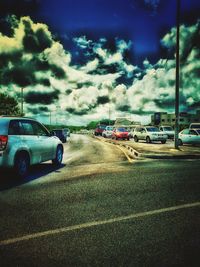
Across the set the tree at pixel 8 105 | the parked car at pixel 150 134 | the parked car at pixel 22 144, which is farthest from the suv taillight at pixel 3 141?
the tree at pixel 8 105

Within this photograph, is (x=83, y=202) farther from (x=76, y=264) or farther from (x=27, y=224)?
(x=76, y=264)

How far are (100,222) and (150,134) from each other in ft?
84.7

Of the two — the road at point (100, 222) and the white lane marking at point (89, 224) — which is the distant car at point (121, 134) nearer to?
the road at point (100, 222)

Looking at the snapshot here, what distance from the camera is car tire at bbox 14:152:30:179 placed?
9438mm

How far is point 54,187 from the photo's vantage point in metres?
7.95

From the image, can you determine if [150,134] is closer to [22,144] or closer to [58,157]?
[58,157]

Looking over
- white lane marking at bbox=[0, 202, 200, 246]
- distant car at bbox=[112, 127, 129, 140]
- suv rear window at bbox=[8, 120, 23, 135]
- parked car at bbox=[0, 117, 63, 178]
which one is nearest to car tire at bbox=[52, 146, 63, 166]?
parked car at bbox=[0, 117, 63, 178]

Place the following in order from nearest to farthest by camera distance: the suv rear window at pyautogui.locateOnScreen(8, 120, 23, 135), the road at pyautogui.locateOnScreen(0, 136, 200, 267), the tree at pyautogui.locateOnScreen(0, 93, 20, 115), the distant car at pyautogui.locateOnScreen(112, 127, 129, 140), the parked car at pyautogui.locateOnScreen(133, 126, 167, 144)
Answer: the road at pyautogui.locateOnScreen(0, 136, 200, 267)
the suv rear window at pyautogui.locateOnScreen(8, 120, 23, 135)
the parked car at pyautogui.locateOnScreen(133, 126, 167, 144)
the distant car at pyautogui.locateOnScreen(112, 127, 129, 140)
the tree at pyautogui.locateOnScreen(0, 93, 20, 115)

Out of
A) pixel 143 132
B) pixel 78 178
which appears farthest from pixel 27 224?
pixel 143 132

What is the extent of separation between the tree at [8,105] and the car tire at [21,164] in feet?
205

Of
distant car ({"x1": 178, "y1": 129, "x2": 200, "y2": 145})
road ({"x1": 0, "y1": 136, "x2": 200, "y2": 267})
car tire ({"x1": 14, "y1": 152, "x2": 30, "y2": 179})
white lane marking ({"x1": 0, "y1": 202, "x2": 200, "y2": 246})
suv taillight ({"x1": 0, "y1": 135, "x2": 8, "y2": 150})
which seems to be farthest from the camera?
distant car ({"x1": 178, "y1": 129, "x2": 200, "y2": 145})

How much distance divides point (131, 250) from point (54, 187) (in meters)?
4.44

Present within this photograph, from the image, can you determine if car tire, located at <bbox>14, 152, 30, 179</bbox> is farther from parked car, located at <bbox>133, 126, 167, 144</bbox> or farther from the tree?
the tree

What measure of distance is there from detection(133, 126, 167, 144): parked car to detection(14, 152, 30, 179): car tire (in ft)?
69.9
